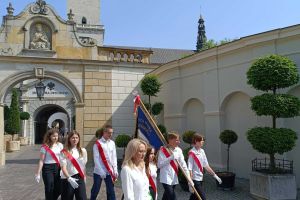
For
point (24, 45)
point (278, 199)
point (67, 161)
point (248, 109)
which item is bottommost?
point (278, 199)

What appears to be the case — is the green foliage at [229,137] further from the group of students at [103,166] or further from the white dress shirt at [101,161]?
the white dress shirt at [101,161]

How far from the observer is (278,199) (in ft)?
26.1

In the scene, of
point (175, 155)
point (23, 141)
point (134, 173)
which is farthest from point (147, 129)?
point (23, 141)

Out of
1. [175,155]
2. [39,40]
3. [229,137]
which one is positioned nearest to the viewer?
[175,155]

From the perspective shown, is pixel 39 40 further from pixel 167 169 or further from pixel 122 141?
pixel 167 169

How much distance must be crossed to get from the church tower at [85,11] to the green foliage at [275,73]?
4879 centimetres

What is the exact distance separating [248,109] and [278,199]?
12.1 ft

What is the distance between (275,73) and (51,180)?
5.96 metres

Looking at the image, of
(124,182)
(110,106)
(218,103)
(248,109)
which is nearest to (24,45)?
(110,106)

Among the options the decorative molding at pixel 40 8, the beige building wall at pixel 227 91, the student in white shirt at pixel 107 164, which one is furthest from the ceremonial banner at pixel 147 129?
the decorative molding at pixel 40 8

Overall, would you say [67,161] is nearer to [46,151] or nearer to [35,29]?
[46,151]

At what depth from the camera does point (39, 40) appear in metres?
14.5

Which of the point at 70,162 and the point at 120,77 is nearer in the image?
the point at 70,162

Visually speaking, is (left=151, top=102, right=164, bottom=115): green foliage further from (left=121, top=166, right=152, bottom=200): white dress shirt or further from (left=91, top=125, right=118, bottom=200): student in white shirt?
(left=121, top=166, right=152, bottom=200): white dress shirt
